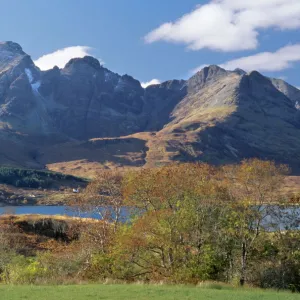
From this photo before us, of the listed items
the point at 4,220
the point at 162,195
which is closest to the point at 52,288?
the point at 162,195

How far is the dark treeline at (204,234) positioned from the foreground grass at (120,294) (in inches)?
351

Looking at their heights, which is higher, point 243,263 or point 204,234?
point 204,234

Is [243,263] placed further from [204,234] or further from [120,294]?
[120,294]

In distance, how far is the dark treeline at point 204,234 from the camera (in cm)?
4375

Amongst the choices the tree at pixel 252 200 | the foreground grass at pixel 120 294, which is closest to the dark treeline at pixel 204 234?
the tree at pixel 252 200

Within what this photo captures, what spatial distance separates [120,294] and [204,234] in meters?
16.0

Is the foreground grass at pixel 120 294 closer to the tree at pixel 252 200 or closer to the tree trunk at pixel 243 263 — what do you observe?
the tree trunk at pixel 243 263

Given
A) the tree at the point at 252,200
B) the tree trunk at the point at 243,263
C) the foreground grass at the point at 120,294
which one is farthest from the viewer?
the tree at the point at 252,200

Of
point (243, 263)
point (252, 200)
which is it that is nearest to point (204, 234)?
point (243, 263)

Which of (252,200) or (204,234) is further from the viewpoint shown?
(204,234)

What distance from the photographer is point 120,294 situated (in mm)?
31359

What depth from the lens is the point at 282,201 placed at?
44719mm

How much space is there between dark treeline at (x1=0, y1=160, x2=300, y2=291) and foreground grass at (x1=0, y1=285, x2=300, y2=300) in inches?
351

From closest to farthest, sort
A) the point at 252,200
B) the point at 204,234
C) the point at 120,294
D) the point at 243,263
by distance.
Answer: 1. the point at 120,294
2. the point at 252,200
3. the point at 243,263
4. the point at 204,234
